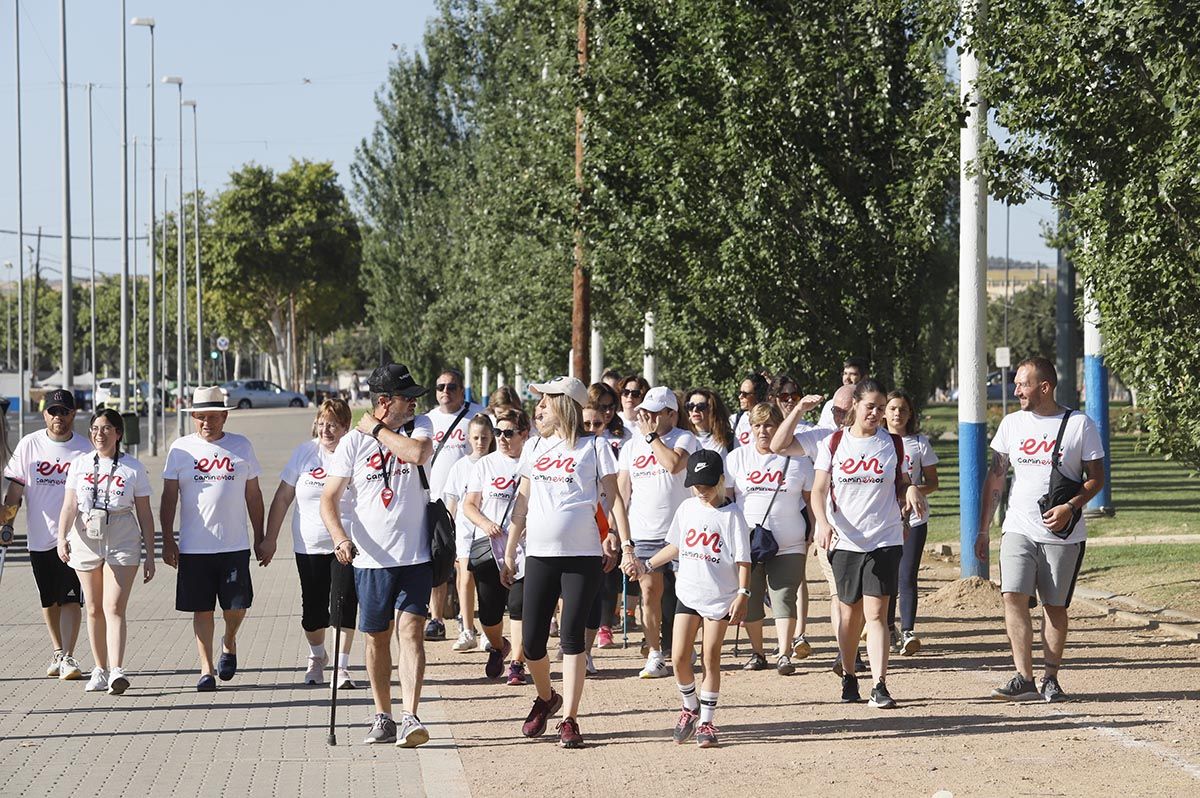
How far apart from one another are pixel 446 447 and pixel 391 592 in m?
3.48

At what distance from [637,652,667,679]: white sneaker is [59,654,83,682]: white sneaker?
3300 millimetres

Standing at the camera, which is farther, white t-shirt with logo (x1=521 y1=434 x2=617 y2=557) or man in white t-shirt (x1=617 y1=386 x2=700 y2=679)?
man in white t-shirt (x1=617 y1=386 x2=700 y2=679)

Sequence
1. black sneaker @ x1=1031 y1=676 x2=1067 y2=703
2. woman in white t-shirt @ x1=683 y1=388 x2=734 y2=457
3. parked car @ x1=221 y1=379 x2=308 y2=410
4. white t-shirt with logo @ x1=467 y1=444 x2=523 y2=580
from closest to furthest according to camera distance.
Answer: black sneaker @ x1=1031 y1=676 x2=1067 y2=703, white t-shirt with logo @ x1=467 y1=444 x2=523 y2=580, woman in white t-shirt @ x1=683 y1=388 x2=734 y2=457, parked car @ x1=221 y1=379 x2=308 y2=410

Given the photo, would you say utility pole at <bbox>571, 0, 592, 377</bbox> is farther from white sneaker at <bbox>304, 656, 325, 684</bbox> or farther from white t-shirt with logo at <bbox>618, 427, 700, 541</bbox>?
white sneaker at <bbox>304, 656, 325, 684</bbox>

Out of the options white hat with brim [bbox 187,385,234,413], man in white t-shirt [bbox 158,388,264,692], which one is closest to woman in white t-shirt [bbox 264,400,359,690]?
man in white t-shirt [bbox 158,388,264,692]

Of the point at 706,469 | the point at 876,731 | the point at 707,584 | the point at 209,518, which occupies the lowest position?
the point at 876,731

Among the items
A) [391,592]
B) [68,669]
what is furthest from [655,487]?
[68,669]

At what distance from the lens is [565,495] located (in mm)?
8594

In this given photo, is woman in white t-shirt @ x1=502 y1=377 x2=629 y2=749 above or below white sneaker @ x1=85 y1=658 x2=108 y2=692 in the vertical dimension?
above

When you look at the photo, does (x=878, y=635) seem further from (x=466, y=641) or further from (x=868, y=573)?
(x=466, y=641)

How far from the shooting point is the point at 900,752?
27.0 ft

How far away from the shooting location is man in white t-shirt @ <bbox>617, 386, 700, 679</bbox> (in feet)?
33.3

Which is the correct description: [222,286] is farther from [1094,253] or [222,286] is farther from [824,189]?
[1094,253]

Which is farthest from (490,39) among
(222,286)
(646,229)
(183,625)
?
(222,286)
